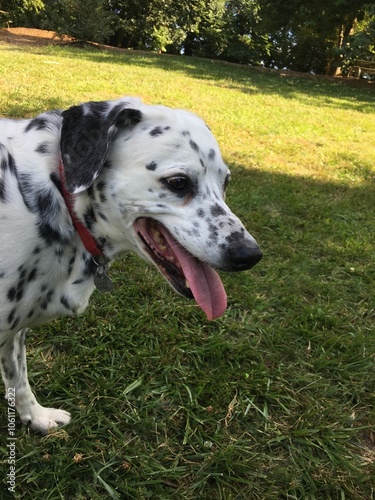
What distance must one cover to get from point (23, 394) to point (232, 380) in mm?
1307

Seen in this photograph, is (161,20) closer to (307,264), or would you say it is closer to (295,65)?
(295,65)

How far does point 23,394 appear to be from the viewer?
2354mm

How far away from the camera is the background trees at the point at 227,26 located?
Answer: 19656 millimetres

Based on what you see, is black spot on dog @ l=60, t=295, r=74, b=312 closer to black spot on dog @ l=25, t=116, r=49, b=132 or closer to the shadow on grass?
black spot on dog @ l=25, t=116, r=49, b=132

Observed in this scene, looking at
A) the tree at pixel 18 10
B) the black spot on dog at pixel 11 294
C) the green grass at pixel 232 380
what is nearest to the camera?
the black spot on dog at pixel 11 294

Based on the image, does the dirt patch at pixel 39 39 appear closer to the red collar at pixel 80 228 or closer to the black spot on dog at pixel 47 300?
the red collar at pixel 80 228

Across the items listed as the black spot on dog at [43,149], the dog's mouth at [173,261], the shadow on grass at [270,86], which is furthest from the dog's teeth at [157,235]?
the shadow on grass at [270,86]

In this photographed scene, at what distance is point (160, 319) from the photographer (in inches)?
128

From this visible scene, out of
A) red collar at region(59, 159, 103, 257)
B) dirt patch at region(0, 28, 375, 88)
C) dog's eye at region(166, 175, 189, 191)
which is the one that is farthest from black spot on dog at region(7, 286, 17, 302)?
dirt patch at region(0, 28, 375, 88)

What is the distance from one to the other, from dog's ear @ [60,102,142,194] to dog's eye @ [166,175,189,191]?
1.01 ft

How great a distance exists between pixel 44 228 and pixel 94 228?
23 cm

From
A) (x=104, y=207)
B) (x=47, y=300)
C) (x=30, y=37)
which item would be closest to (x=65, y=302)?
(x=47, y=300)

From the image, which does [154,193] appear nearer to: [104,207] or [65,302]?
[104,207]

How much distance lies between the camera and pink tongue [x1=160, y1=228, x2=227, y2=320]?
1.95 m
